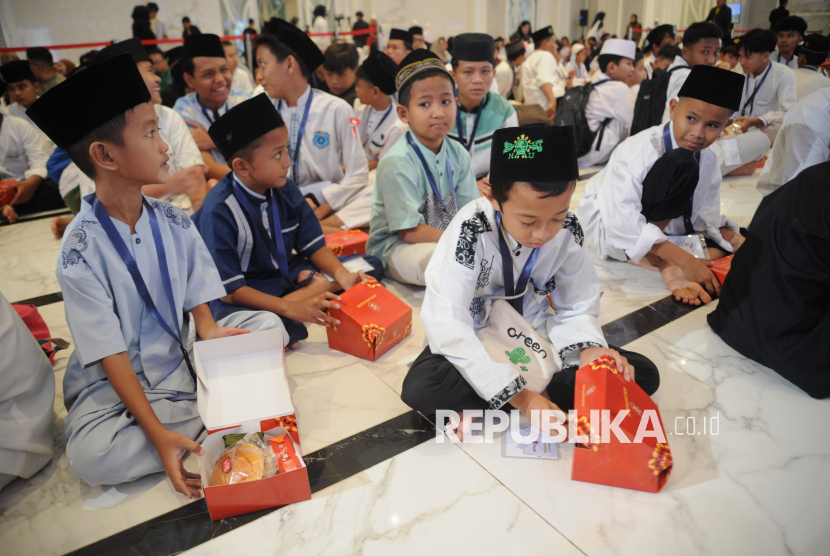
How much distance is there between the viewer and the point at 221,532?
1.22 meters

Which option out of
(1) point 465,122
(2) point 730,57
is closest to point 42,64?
(1) point 465,122

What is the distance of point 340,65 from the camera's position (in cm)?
417

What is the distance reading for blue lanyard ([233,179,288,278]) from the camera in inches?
76.0

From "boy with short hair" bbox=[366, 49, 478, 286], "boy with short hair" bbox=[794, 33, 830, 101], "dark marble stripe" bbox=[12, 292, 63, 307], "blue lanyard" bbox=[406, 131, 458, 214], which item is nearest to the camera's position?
"boy with short hair" bbox=[366, 49, 478, 286]

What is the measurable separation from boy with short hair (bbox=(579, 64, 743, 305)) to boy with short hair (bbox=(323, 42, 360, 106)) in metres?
2.50

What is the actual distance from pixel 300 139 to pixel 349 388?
1.80 meters

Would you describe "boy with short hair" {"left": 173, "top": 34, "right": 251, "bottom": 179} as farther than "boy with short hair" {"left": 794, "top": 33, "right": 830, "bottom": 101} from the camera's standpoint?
No

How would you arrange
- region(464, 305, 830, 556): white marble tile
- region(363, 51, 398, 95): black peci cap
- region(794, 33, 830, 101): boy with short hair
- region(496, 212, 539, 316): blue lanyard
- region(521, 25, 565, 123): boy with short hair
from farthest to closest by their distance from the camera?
region(521, 25, 565, 123): boy with short hair
region(794, 33, 830, 101): boy with short hair
region(363, 51, 398, 95): black peci cap
region(496, 212, 539, 316): blue lanyard
region(464, 305, 830, 556): white marble tile

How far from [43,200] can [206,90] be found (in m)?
1.98

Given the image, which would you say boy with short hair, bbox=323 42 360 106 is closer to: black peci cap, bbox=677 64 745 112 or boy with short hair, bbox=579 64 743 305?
boy with short hair, bbox=579 64 743 305

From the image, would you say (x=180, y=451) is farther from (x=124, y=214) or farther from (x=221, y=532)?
(x=124, y=214)

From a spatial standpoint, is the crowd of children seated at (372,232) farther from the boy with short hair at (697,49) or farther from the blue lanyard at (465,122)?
the boy with short hair at (697,49)

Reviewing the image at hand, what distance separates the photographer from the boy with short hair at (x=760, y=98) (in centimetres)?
393

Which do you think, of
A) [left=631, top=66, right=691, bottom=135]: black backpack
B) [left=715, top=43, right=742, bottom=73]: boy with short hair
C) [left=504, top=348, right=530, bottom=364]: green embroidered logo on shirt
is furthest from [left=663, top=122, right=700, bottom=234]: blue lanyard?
[left=715, top=43, right=742, bottom=73]: boy with short hair
